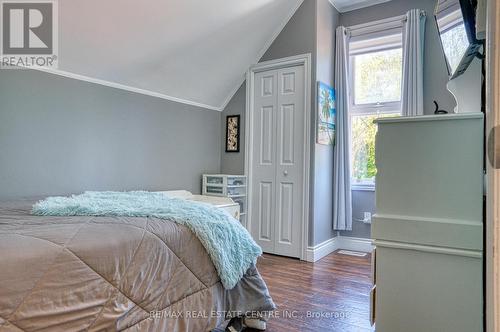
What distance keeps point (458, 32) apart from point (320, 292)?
1911mm

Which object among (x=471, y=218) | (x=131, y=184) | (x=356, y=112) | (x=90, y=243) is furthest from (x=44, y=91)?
(x=356, y=112)

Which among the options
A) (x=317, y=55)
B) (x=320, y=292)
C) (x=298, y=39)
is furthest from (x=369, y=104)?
(x=320, y=292)

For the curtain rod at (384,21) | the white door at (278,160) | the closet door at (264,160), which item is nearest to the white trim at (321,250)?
the white door at (278,160)

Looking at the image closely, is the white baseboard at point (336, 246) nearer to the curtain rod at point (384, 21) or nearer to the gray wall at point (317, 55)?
the gray wall at point (317, 55)

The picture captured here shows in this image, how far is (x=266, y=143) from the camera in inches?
143

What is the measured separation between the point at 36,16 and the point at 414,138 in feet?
8.04

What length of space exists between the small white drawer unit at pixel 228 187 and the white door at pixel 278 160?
0.38 feet

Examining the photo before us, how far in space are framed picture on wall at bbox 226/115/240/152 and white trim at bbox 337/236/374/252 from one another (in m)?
1.64

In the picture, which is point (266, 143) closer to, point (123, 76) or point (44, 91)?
point (123, 76)

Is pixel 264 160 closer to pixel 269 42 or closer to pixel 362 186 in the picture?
pixel 362 186

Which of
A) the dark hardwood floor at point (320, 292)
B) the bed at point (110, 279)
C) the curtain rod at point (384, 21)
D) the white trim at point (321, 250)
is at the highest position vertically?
the curtain rod at point (384, 21)

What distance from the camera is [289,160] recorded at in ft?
11.4

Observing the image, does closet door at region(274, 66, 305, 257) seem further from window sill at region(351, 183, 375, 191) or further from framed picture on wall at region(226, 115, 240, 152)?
window sill at region(351, 183, 375, 191)

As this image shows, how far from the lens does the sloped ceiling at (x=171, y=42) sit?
7.75 ft
